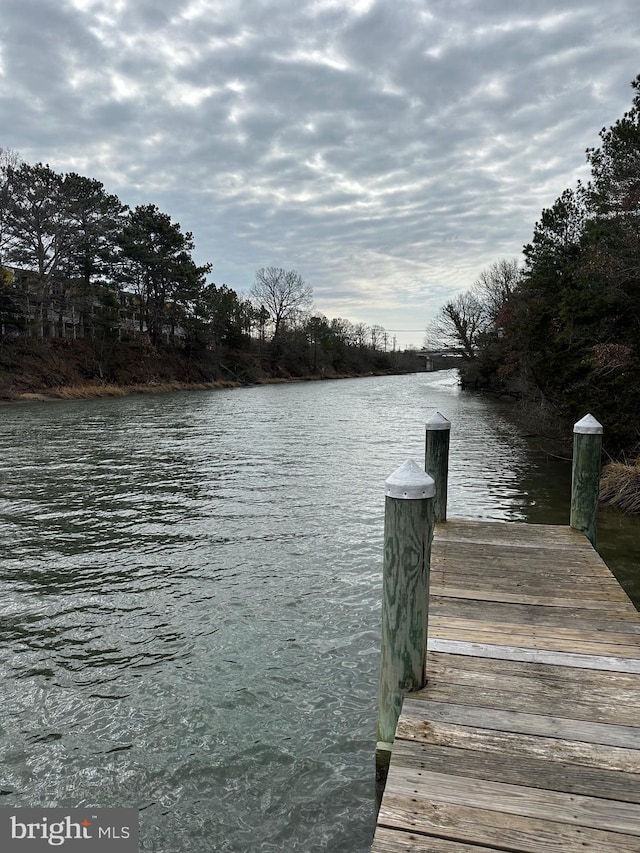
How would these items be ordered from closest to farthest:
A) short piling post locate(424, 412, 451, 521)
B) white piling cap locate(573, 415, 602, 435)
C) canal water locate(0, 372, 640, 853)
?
canal water locate(0, 372, 640, 853), white piling cap locate(573, 415, 602, 435), short piling post locate(424, 412, 451, 521)

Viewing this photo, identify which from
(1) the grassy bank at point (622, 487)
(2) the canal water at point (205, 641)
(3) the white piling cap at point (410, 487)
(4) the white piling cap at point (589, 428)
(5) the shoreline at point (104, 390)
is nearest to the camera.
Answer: (3) the white piling cap at point (410, 487)

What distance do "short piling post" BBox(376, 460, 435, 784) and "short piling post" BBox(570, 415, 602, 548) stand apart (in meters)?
3.04

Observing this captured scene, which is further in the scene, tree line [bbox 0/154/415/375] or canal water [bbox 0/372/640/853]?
tree line [bbox 0/154/415/375]

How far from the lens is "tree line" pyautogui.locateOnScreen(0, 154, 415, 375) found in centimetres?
3412

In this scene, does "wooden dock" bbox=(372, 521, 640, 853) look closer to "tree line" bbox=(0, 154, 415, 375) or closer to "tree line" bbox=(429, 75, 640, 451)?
"tree line" bbox=(429, 75, 640, 451)

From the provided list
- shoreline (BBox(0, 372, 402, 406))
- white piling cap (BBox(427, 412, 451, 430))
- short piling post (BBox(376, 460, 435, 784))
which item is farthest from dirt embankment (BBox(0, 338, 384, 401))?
short piling post (BBox(376, 460, 435, 784))

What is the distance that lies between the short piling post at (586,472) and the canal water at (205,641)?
1.02m

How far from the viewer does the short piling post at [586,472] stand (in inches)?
211

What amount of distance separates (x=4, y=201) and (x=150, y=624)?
1356 inches

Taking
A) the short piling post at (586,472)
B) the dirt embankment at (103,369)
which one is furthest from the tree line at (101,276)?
the short piling post at (586,472)

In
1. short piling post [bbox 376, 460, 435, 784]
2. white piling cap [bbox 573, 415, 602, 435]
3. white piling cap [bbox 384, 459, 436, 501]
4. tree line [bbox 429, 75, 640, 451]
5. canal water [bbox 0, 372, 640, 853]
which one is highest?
tree line [bbox 429, 75, 640, 451]

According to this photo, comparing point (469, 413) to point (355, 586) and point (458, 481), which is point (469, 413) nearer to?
point (458, 481)

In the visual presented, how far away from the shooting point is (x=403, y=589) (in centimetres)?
283

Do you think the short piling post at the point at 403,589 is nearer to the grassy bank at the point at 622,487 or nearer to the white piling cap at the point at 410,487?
the white piling cap at the point at 410,487
